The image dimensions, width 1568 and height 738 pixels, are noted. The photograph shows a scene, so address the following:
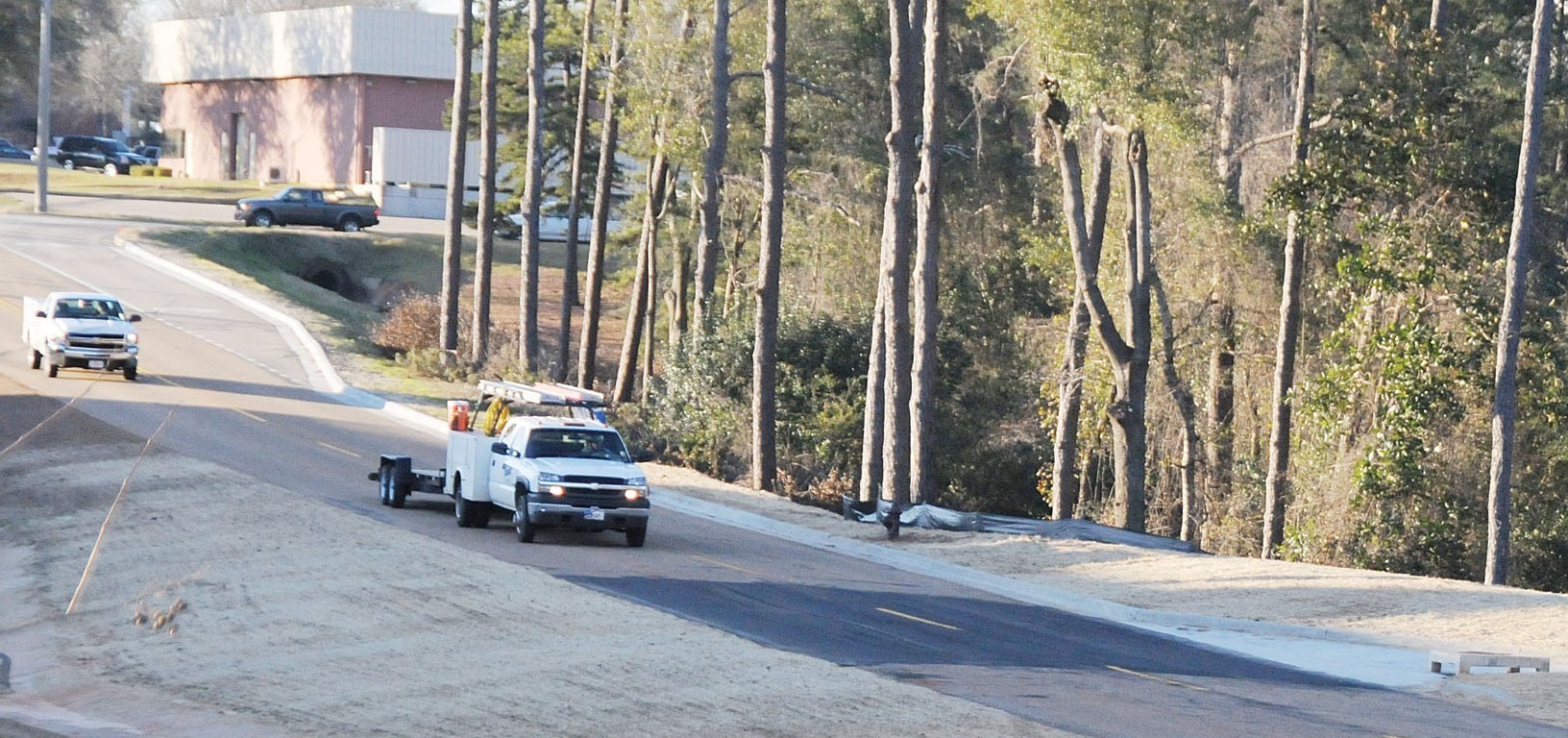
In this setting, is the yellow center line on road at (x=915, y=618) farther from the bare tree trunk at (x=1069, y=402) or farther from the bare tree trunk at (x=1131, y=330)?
the bare tree trunk at (x=1069, y=402)

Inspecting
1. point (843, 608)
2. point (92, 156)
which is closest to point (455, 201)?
point (843, 608)

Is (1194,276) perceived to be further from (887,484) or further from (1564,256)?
(887,484)

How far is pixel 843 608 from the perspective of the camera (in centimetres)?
2020

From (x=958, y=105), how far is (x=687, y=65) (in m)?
9.38

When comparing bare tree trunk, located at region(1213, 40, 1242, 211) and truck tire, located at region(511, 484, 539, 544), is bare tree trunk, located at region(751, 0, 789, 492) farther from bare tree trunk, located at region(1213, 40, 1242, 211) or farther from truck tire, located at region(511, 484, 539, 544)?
truck tire, located at region(511, 484, 539, 544)

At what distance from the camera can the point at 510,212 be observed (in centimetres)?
6944

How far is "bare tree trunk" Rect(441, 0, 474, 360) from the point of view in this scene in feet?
156

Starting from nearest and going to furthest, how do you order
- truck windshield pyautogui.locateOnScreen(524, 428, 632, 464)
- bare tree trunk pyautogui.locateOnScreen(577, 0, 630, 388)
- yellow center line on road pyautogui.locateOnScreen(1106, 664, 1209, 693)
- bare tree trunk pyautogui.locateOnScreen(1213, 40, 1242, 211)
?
yellow center line on road pyautogui.locateOnScreen(1106, 664, 1209, 693), truck windshield pyautogui.locateOnScreen(524, 428, 632, 464), bare tree trunk pyautogui.locateOnScreen(1213, 40, 1242, 211), bare tree trunk pyautogui.locateOnScreen(577, 0, 630, 388)

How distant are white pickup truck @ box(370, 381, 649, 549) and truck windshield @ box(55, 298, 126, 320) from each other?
15.6 m

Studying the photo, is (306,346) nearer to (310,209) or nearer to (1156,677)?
(310,209)

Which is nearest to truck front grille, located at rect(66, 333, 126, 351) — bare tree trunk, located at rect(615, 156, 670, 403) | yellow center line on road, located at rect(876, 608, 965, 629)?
bare tree trunk, located at rect(615, 156, 670, 403)

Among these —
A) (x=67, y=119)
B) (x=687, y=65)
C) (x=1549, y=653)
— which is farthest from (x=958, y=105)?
(x=67, y=119)

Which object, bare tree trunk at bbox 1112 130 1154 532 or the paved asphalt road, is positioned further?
bare tree trunk at bbox 1112 130 1154 532

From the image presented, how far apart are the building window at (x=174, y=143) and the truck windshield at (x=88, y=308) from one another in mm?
60289
